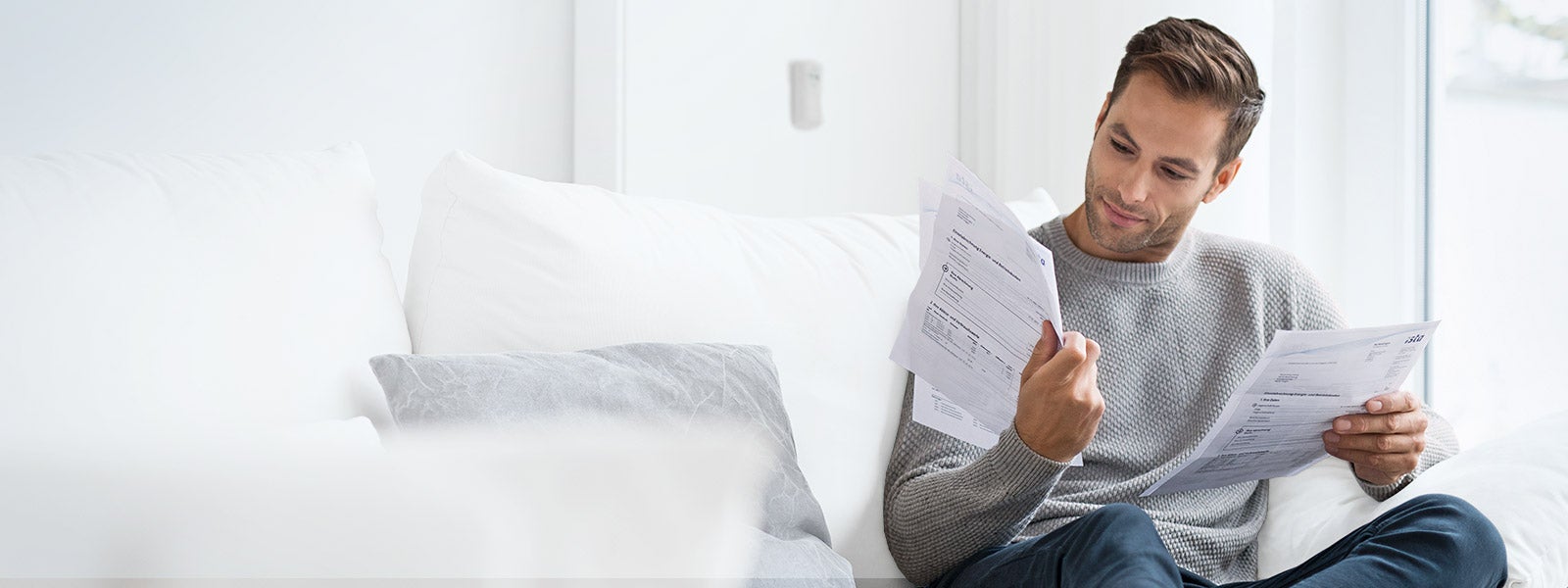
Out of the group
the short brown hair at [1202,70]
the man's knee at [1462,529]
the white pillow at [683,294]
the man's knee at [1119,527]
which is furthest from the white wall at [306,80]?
the man's knee at [1462,529]

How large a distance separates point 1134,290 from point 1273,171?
3.39 feet

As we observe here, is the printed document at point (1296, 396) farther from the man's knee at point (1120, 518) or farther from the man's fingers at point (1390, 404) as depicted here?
the man's knee at point (1120, 518)

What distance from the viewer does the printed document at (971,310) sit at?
99cm

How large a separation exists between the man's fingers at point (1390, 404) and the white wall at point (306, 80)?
1260 millimetres

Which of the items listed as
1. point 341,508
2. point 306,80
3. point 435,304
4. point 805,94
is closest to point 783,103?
point 805,94

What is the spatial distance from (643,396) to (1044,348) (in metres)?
0.36

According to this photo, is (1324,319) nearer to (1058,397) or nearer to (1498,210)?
(1058,397)

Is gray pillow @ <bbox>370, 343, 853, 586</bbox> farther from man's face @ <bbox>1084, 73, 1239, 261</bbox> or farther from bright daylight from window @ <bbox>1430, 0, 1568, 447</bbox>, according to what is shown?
bright daylight from window @ <bbox>1430, 0, 1568, 447</bbox>

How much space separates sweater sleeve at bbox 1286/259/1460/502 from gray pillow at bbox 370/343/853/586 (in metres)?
0.66

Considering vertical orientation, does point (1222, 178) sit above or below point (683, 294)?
above

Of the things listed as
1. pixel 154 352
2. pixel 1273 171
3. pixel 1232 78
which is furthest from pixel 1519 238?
pixel 154 352

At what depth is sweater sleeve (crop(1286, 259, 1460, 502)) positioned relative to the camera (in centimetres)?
138

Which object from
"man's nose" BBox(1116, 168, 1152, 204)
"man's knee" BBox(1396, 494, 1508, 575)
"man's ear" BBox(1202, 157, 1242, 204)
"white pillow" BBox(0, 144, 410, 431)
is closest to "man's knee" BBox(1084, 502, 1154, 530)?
"man's knee" BBox(1396, 494, 1508, 575)

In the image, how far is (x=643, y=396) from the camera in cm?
109
